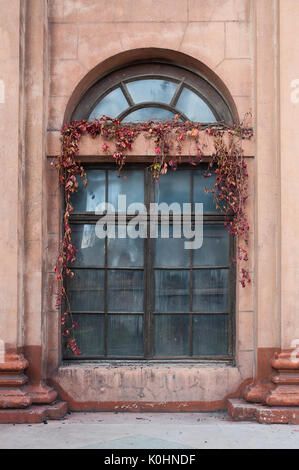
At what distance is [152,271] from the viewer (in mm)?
6203

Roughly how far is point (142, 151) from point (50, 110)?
1118mm

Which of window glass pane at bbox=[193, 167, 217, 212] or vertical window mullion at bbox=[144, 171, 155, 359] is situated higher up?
window glass pane at bbox=[193, 167, 217, 212]

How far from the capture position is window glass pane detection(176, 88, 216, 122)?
6.31m

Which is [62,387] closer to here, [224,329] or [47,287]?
[47,287]

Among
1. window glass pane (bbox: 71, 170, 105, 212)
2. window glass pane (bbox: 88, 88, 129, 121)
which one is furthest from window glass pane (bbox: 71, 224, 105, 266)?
window glass pane (bbox: 88, 88, 129, 121)

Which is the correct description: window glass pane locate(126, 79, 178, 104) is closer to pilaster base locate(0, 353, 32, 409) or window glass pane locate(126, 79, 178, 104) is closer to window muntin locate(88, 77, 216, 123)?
window muntin locate(88, 77, 216, 123)

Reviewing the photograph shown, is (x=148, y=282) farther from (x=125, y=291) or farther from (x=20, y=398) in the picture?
(x=20, y=398)

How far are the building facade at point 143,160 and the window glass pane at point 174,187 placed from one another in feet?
1.24

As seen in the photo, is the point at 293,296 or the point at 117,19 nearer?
the point at 293,296

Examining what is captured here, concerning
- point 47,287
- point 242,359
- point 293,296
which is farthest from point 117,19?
point 242,359

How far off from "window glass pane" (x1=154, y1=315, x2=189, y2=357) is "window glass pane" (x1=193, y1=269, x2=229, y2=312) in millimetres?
232

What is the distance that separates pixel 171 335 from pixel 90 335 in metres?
0.90

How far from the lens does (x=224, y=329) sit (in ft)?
20.2

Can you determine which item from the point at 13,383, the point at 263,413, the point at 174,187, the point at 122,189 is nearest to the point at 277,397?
the point at 263,413
